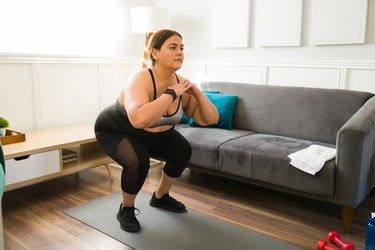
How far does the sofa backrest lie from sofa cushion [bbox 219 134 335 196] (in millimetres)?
179

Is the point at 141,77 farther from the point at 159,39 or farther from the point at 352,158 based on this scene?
the point at 352,158

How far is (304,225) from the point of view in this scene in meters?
2.21

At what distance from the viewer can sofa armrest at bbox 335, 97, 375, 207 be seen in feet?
6.52

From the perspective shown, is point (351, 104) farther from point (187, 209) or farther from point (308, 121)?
point (187, 209)

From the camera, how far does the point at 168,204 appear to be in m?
2.40

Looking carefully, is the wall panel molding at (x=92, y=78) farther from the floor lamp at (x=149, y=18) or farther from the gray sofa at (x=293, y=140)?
the floor lamp at (x=149, y=18)

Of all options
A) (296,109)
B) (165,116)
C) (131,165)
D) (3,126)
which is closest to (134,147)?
(131,165)

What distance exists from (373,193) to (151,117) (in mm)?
1841

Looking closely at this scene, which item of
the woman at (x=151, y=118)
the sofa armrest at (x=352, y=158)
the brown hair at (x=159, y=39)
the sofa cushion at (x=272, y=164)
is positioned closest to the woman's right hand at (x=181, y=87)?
the woman at (x=151, y=118)

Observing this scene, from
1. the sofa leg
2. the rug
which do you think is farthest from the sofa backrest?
the rug

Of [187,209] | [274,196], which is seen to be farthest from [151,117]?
[274,196]

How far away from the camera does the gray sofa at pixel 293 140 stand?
2047 mm

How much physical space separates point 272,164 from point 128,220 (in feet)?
3.18

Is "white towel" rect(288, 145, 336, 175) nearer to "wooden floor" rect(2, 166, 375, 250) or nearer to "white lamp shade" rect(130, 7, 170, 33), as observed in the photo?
"wooden floor" rect(2, 166, 375, 250)
